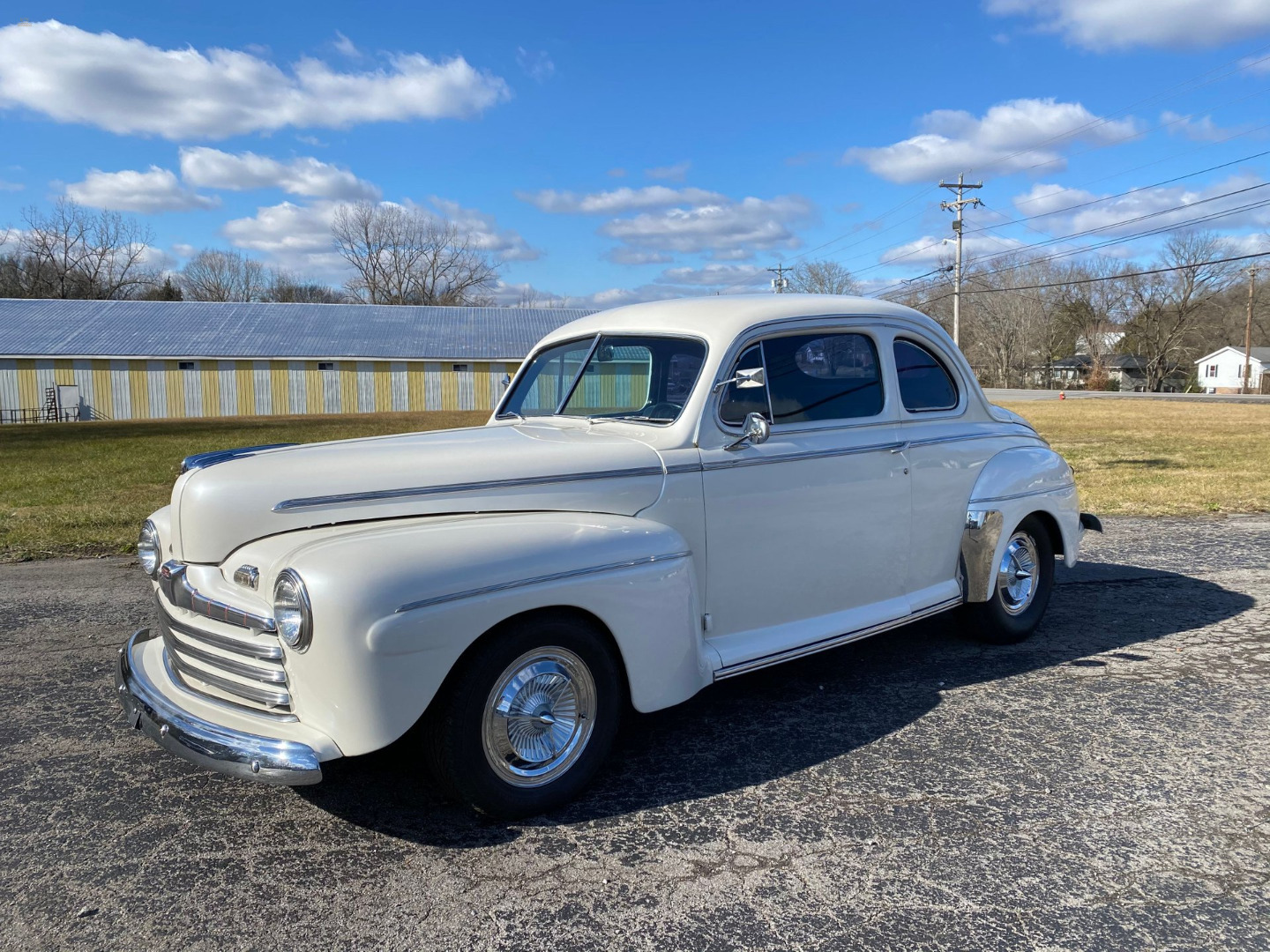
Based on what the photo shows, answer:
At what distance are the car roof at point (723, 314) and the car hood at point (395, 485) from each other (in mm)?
690

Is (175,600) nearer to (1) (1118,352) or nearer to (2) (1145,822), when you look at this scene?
(2) (1145,822)

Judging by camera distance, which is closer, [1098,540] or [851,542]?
[851,542]

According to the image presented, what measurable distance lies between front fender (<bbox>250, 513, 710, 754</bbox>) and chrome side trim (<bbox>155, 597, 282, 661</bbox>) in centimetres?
8

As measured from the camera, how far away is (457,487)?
3.27m

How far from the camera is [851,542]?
4109 millimetres

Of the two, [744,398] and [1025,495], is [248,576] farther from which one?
[1025,495]

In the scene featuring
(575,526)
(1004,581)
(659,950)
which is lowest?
(659,950)

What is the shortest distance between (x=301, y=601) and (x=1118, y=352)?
92951 millimetres

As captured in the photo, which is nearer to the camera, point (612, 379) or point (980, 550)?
point (612, 379)

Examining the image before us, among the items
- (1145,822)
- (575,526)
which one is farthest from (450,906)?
(1145,822)

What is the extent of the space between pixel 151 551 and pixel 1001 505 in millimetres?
3984

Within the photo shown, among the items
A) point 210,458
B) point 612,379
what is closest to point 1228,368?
point 612,379

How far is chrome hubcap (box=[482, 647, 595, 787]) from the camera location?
300cm

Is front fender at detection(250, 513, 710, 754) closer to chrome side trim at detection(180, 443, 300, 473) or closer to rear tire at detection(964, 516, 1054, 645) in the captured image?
chrome side trim at detection(180, 443, 300, 473)
